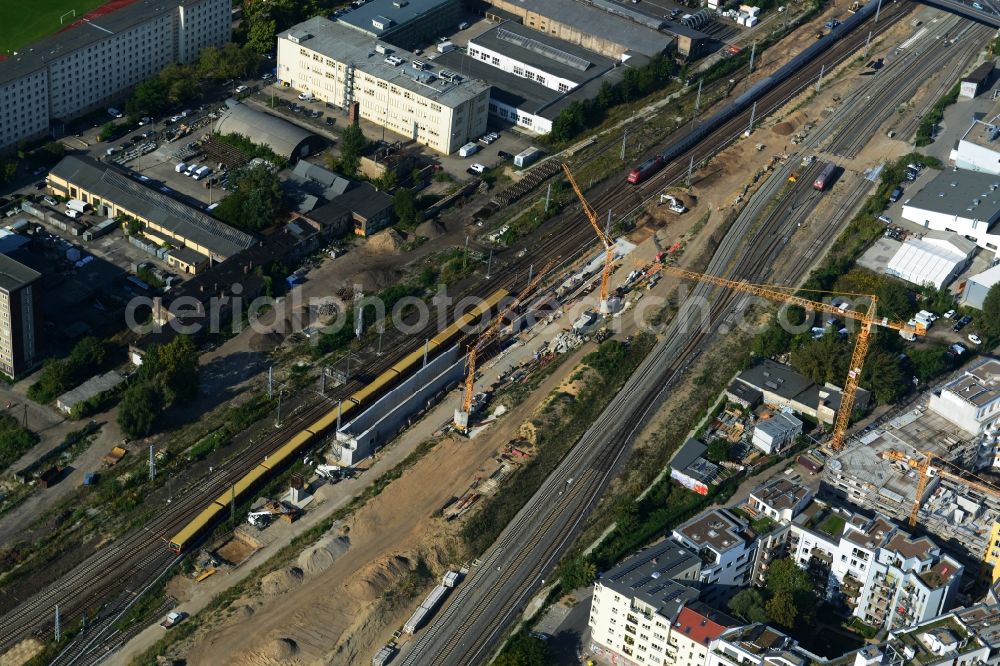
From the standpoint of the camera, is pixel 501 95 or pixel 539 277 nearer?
pixel 539 277

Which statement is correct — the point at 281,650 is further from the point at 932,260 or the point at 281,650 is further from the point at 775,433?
the point at 932,260

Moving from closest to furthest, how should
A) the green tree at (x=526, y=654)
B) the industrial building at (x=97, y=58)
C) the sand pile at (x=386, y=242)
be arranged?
the green tree at (x=526, y=654), the sand pile at (x=386, y=242), the industrial building at (x=97, y=58)

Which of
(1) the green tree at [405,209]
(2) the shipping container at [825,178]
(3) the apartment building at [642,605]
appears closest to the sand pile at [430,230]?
(1) the green tree at [405,209]

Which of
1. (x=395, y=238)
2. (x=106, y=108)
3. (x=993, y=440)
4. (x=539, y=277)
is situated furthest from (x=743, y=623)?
(x=106, y=108)

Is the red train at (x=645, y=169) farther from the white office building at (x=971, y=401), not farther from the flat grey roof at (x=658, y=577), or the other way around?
the flat grey roof at (x=658, y=577)

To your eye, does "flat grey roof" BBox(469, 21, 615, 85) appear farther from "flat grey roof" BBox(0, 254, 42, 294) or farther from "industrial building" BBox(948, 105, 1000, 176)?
"flat grey roof" BBox(0, 254, 42, 294)

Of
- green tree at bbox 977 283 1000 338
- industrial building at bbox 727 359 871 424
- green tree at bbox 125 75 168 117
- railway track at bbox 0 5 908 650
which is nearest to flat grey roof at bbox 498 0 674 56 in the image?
railway track at bbox 0 5 908 650

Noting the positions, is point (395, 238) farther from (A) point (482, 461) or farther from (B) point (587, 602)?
(B) point (587, 602)
